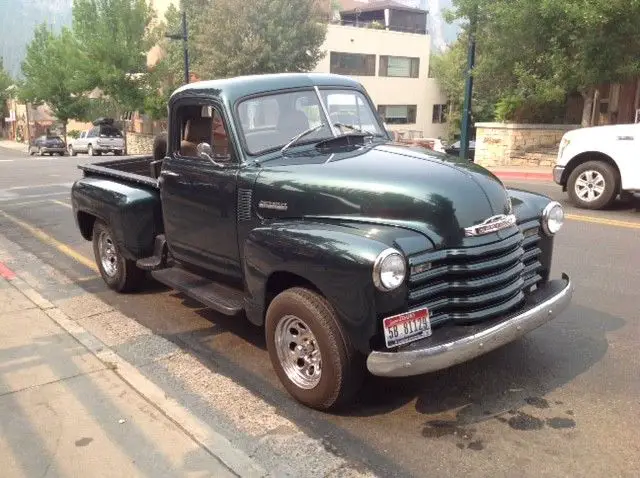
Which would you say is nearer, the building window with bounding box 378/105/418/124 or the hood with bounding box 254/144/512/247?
the hood with bounding box 254/144/512/247

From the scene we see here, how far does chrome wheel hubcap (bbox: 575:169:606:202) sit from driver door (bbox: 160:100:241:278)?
7078 millimetres

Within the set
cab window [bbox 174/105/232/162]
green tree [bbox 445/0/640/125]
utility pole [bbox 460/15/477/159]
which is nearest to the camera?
cab window [bbox 174/105/232/162]

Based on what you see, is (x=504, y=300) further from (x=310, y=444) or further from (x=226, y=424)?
(x=226, y=424)

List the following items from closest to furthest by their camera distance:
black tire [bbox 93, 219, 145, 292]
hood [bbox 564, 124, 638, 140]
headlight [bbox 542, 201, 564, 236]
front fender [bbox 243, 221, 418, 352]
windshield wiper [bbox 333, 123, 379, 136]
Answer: front fender [bbox 243, 221, 418, 352]
headlight [bbox 542, 201, 564, 236]
windshield wiper [bbox 333, 123, 379, 136]
black tire [bbox 93, 219, 145, 292]
hood [bbox 564, 124, 638, 140]

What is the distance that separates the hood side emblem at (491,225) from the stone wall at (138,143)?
126ft

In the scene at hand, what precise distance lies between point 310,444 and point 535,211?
231 centimetres

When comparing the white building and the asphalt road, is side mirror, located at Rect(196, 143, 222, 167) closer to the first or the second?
the asphalt road

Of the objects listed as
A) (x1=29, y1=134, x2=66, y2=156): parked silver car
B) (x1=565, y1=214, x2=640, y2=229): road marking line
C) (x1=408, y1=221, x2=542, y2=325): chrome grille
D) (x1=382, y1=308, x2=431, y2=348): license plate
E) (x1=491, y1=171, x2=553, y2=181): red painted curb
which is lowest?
(x1=29, y1=134, x2=66, y2=156): parked silver car

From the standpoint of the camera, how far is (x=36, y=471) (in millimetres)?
3307

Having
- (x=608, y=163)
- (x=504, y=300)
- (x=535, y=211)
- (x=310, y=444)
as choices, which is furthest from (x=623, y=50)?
(x=310, y=444)

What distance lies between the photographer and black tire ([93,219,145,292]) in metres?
6.31

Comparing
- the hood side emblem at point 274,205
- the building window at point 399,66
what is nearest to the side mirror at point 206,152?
the hood side emblem at point 274,205

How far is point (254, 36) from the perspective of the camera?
3256 cm

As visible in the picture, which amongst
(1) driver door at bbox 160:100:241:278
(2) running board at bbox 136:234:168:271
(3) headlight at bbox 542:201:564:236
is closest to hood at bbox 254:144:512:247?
(1) driver door at bbox 160:100:241:278
